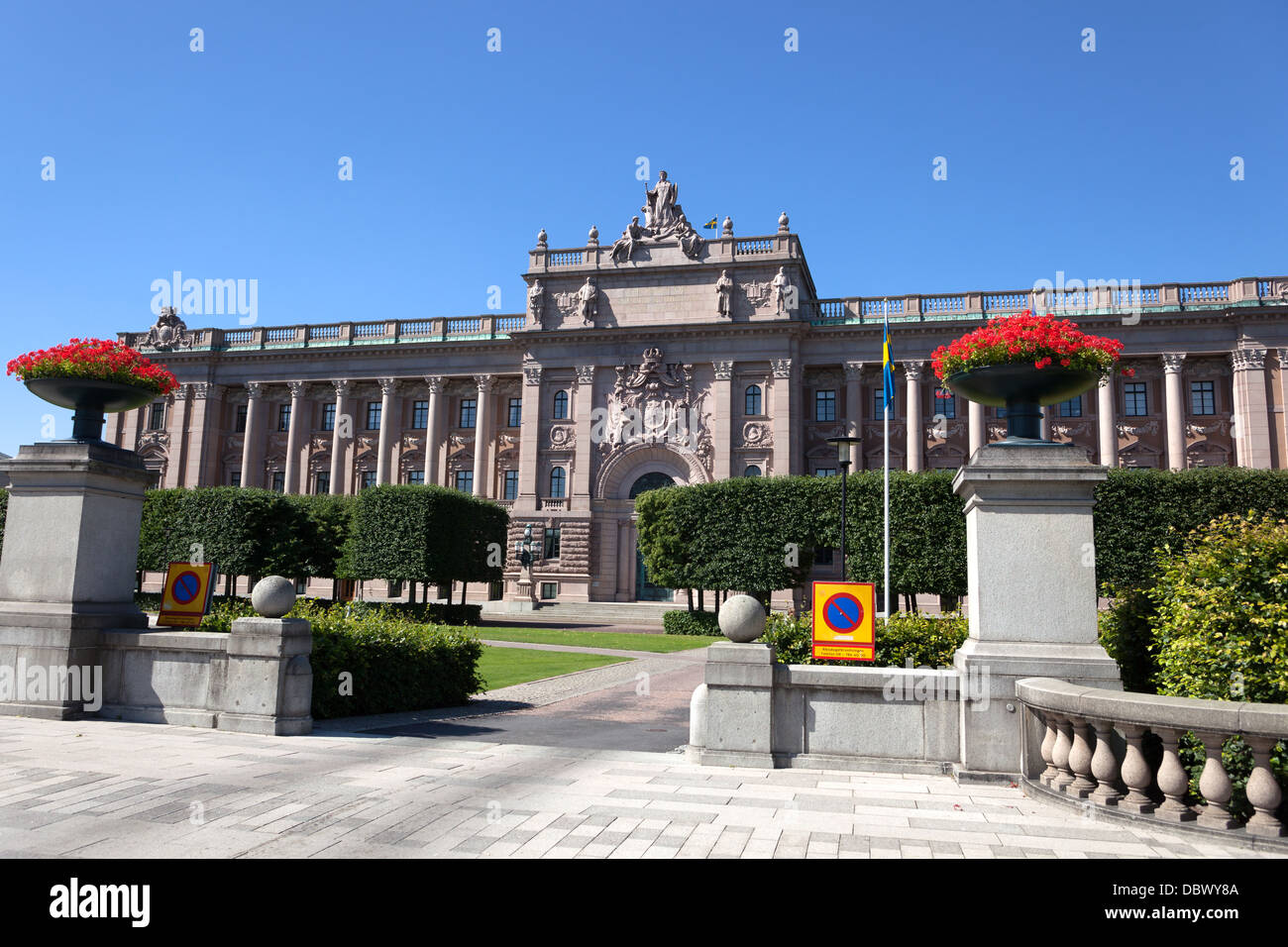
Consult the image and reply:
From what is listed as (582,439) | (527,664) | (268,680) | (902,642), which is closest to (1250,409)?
(582,439)

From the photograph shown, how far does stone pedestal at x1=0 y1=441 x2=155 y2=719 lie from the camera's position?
12.1m

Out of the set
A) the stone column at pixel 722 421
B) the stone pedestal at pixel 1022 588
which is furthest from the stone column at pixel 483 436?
the stone pedestal at pixel 1022 588

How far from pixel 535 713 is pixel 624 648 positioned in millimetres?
15459

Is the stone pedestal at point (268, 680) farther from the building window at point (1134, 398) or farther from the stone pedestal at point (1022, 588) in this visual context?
the building window at point (1134, 398)

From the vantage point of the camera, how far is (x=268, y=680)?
11.3 m

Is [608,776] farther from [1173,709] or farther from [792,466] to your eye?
[792,466]

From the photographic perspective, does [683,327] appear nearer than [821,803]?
No

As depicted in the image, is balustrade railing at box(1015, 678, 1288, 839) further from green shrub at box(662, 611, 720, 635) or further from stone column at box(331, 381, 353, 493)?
stone column at box(331, 381, 353, 493)

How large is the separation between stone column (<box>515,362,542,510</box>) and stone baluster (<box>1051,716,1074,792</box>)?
51.0m

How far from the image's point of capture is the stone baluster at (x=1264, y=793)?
6.36 m

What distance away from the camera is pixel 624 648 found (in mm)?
30766

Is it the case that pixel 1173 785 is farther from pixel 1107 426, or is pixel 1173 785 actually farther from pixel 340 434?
pixel 340 434
